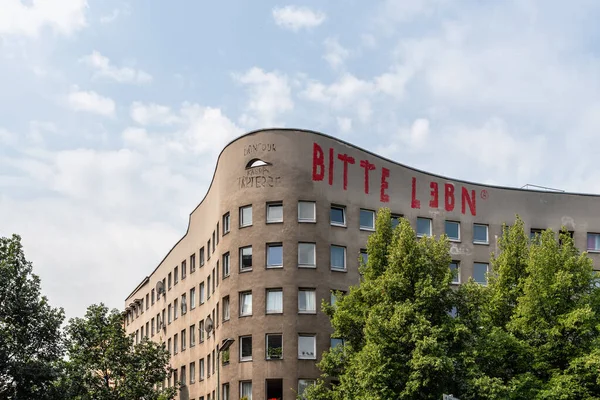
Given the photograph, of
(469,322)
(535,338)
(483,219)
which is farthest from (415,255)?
(483,219)

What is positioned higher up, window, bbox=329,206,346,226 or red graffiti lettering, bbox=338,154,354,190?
red graffiti lettering, bbox=338,154,354,190

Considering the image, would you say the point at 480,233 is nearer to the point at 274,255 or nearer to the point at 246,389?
the point at 274,255

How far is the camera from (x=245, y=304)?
56.0 m

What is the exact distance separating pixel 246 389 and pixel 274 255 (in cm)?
884

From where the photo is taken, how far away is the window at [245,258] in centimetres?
5638

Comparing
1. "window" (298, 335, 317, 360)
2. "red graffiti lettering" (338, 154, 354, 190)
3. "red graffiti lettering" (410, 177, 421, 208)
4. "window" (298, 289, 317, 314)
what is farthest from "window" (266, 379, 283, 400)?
"red graffiti lettering" (410, 177, 421, 208)

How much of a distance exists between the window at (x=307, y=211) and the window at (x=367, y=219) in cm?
386

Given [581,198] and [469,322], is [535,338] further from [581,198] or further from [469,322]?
[581,198]

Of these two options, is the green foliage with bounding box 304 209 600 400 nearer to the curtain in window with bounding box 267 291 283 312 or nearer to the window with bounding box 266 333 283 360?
the window with bounding box 266 333 283 360

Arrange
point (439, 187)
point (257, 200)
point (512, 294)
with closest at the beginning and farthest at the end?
point (512, 294), point (257, 200), point (439, 187)

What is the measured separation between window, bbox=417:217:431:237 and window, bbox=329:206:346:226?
6.21m

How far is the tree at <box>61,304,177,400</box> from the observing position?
201 feet

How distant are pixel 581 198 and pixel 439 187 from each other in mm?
12041

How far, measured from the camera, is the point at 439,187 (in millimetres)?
61562
